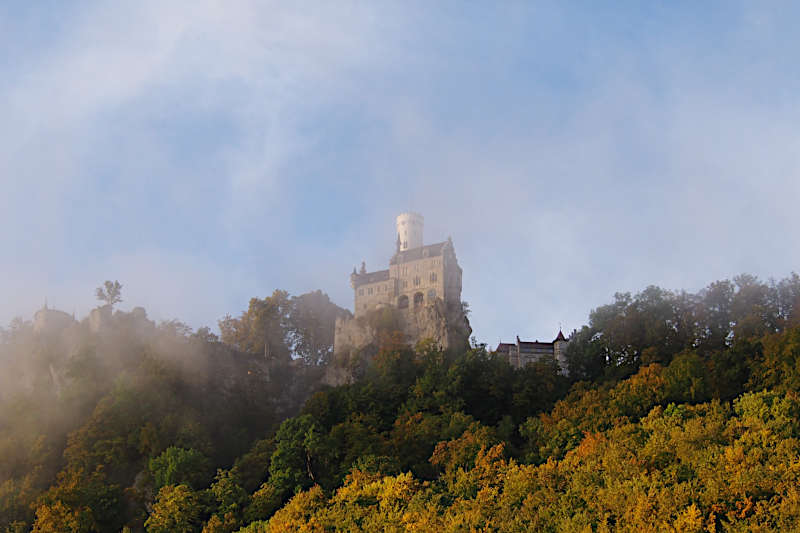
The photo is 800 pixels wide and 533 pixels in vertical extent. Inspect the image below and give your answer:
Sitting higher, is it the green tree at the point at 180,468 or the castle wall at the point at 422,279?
the castle wall at the point at 422,279

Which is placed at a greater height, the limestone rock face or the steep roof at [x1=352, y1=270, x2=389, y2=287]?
the steep roof at [x1=352, y1=270, x2=389, y2=287]

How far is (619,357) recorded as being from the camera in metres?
54.0

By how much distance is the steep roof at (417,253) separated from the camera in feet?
250

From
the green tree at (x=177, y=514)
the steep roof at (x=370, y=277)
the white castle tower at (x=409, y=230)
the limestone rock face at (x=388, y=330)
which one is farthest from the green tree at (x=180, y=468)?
the white castle tower at (x=409, y=230)

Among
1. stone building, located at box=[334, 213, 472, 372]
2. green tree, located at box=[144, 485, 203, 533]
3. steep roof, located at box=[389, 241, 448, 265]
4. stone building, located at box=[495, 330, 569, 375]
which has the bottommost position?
green tree, located at box=[144, 485, 203, 533]

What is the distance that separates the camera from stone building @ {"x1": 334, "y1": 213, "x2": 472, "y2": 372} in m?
68.7

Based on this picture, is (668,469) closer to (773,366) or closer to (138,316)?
(773,366)

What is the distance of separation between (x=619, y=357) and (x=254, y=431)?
2571 centimetres

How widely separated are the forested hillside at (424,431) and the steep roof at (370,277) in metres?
11.2

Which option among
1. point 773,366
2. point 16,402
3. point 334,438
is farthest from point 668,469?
point 16,402

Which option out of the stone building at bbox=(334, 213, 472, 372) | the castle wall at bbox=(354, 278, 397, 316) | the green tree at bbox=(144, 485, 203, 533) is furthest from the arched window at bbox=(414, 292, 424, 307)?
the green tree at bbox=(144, 485, 203, 533)

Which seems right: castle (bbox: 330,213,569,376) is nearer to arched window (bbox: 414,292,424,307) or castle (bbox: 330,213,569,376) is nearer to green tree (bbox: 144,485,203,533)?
arched window (bbox: 414,292,424,307)

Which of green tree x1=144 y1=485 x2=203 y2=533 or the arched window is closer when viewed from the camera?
green tree x1=144 y1=485 x2=203 y2=533

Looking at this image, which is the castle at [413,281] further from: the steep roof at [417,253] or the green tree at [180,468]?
the green tree at [180,468]
